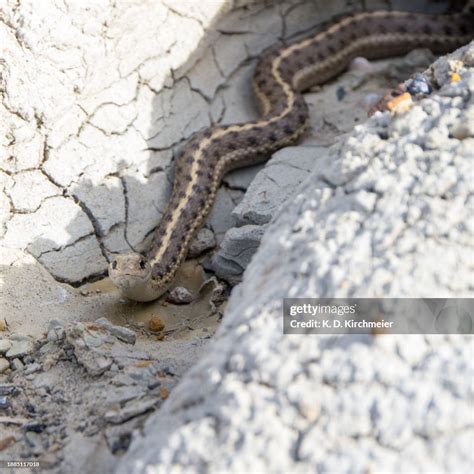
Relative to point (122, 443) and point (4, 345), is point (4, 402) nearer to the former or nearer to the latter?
point (4, 345)

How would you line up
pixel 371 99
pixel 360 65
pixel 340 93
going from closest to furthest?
pixel 371 99 < pixel 340 93 < pixel 360 65

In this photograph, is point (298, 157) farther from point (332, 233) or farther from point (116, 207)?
point (332, 233)

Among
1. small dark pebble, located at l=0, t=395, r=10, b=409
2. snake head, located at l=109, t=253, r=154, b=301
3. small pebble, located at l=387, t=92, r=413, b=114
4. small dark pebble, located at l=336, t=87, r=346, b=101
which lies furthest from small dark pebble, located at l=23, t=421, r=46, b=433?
small dark pebble, located at l=336, t=87, r=346, b=101

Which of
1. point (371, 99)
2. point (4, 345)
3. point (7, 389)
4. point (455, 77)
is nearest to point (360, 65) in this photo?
point (371, 99)

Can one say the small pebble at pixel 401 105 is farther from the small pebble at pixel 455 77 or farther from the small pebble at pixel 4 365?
the small pebble at pixel 4 365

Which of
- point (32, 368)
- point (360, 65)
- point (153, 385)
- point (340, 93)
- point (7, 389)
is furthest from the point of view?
point (360, 65)

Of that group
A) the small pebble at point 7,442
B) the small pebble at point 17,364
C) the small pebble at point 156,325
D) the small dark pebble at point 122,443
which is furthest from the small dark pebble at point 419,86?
the small pebble at point 7,442

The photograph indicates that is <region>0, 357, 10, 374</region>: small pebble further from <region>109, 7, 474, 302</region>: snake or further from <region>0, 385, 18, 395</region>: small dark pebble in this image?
<region>109, 7, 474, 302</region>: snake

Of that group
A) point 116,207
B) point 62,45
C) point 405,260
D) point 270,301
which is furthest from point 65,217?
point 405,260
